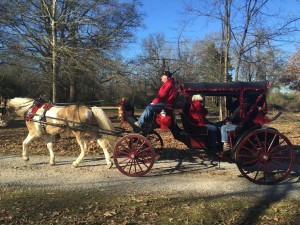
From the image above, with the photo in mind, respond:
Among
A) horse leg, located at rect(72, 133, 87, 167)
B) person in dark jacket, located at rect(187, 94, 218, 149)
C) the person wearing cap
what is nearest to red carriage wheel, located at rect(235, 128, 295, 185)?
person in dark jacket, located at rect(187, 94, 218, 149)

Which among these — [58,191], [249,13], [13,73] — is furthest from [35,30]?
[58,191]

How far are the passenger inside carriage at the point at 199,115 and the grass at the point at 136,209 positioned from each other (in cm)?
156

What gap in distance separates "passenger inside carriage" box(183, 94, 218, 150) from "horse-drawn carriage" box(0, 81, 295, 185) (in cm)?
9

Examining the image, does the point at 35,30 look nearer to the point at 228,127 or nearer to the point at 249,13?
the point at 249,13

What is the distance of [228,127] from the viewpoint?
21.3 feet

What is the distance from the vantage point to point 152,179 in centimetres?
653

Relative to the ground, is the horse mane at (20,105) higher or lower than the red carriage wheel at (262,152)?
higher

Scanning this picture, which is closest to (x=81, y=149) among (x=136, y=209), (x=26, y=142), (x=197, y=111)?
(x=26, y=142)

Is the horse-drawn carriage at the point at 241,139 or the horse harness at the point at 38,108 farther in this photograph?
the horse harness at the point at 38,108

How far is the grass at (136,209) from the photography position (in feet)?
14.5

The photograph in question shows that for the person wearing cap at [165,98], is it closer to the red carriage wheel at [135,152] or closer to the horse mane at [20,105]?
the red carriage wheel at [135,152]

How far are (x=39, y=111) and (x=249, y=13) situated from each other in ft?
23.1

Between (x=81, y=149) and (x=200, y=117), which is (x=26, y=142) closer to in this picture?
(x=81, y=149)

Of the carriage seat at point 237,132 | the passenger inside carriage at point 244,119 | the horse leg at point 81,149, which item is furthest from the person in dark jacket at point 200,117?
the horse leg at point 81,149
